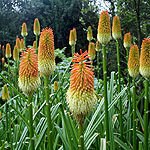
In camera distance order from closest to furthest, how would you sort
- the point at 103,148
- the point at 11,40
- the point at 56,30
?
the point at 103,148, the point at 11,40, the point at 56,30

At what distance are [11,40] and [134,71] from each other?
1213 cm

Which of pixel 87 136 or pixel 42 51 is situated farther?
pixel 87 136

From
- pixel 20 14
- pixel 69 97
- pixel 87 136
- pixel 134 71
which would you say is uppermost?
pixel 20 14

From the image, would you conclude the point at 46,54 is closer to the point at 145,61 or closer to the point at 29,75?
the point at 29,75

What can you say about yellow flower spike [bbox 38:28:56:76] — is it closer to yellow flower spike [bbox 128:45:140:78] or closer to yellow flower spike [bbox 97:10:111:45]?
yellow flower spike [bbox 97:10:111:45]

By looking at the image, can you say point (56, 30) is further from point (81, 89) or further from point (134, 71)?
point (81, 89)

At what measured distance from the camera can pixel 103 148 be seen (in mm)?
1474

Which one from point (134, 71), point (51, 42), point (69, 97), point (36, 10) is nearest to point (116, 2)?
point (134, 71)

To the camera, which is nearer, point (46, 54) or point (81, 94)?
point (81, 94)

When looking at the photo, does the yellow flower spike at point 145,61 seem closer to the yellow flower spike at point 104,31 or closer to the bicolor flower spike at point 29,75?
the yellow flower spike at point 104,31

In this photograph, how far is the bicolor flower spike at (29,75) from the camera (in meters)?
1.60

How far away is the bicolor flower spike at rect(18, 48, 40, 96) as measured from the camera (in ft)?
5.25

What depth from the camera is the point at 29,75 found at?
1.64 meters

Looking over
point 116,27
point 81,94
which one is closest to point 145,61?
point 81,94
